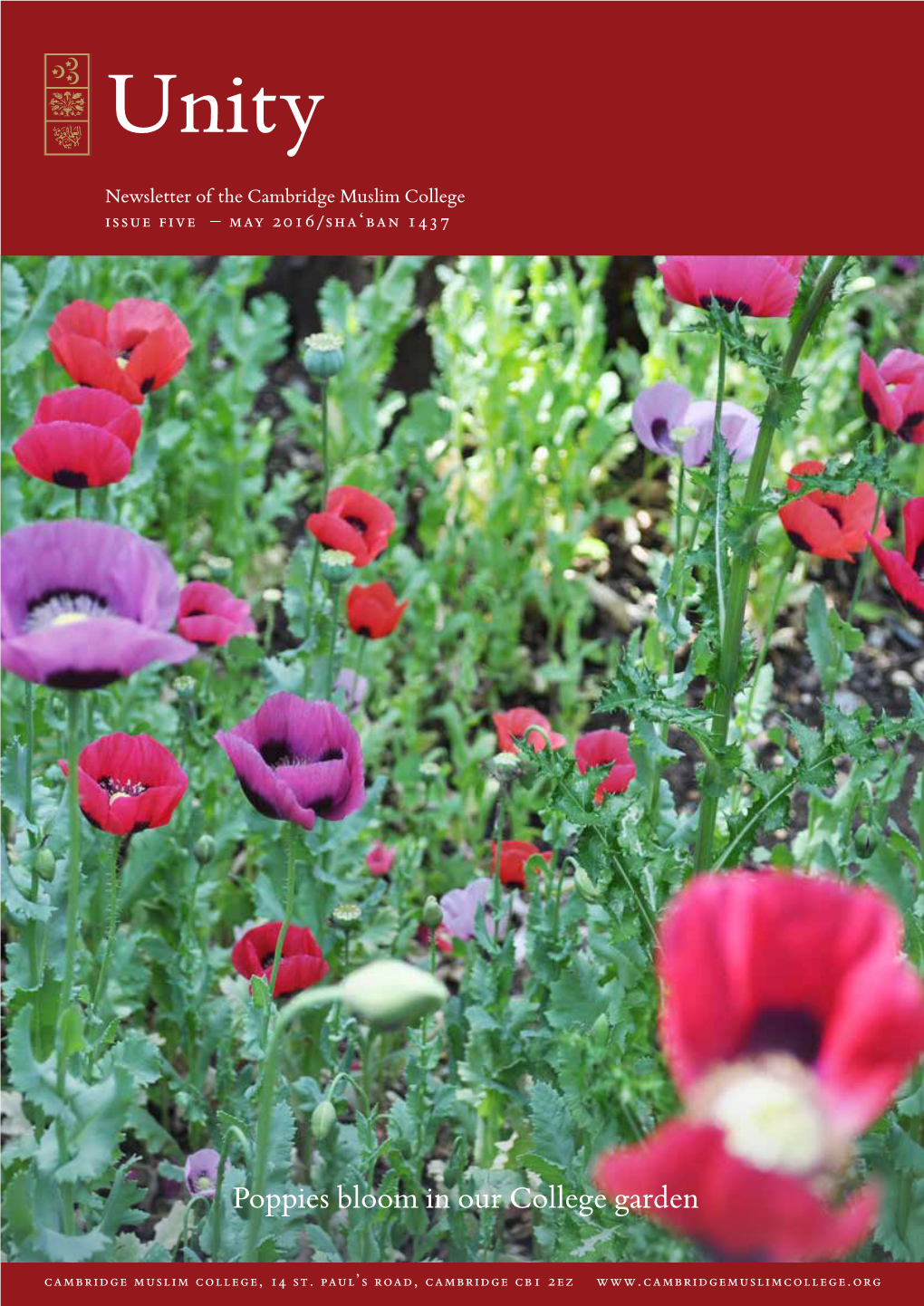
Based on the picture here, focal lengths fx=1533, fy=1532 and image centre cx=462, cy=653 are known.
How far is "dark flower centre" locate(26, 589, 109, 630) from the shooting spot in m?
1.03

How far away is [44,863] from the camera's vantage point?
1383mm

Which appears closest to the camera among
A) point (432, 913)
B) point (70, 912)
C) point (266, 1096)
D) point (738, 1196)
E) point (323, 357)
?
point (738, 1196)

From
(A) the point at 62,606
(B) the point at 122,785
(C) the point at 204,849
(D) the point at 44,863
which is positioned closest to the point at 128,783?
(B) the point at 122,785

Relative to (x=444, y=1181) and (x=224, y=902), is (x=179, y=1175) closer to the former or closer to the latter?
(x=444, y=1181)

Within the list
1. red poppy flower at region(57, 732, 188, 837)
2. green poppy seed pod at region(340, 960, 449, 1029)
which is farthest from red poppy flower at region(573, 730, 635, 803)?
green poppy seed pod at region(340, 960, 449, 1029)

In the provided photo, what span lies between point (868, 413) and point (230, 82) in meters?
0.73

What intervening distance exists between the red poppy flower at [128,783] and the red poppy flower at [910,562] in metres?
0.67

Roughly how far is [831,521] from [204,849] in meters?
0.83

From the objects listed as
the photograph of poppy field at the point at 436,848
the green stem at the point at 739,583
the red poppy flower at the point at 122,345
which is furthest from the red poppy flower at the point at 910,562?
the red poppy flower at the point at 122,345

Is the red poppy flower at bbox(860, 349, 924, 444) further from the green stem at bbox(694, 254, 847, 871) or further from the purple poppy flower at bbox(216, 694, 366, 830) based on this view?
the purple poppy flower at bbox(216, 694, 366, 830)

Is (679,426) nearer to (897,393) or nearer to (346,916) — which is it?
(897,393)

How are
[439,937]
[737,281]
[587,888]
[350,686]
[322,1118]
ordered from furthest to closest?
[439,937] < [350,686] < [587,888] < [737,281] < [322,1118]

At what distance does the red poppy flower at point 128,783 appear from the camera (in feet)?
4.66
